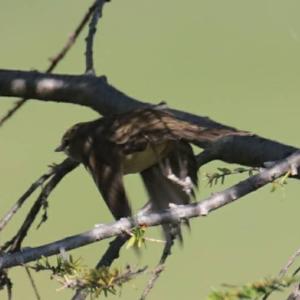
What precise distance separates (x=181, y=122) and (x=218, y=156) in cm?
9

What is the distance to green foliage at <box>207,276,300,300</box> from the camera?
59 cm

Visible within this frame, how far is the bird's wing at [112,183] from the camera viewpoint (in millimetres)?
1279

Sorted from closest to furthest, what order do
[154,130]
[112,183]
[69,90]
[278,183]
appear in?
[278,183]
[154,130]
[112,183]
[69,90]

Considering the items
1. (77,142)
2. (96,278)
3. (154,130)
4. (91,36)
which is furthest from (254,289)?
(91,36)

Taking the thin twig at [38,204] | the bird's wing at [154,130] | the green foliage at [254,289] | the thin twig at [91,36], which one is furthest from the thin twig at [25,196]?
the green foliage at [254,289]

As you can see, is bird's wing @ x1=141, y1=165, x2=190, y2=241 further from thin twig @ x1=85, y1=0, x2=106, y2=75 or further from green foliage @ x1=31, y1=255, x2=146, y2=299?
Answer: green foliage @ x1=31, y1=255, x2=146, y2=299

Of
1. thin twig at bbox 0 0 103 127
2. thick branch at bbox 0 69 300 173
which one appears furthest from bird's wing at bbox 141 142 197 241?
thin twig at bbox 0 0 103 127

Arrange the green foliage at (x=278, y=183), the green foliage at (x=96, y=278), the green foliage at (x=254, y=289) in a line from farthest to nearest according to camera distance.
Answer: the green foliage at (x=278, y=183) → the green foliage at (x=96, y=278) → the green foliage at (x=254, y=289)

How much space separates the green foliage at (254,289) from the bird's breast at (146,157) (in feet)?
1.99

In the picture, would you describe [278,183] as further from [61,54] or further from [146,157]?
[61,54]

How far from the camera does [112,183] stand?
4.31 ft

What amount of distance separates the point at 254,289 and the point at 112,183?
2.39 ft

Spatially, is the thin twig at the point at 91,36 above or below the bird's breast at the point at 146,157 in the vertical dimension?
above

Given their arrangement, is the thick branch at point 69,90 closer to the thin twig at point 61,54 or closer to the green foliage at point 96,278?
the thin twig at point 61,54
